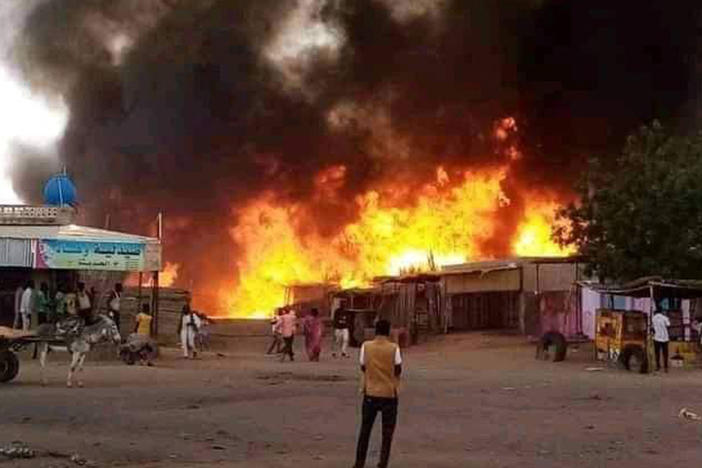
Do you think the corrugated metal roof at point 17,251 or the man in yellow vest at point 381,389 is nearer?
the man in yellow vest at point 381,389

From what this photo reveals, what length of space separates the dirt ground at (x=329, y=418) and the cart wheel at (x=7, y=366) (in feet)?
0.94

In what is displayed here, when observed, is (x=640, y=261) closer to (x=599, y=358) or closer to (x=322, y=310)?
(x=599, y=358)

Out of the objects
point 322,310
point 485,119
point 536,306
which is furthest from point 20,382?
point 485,119

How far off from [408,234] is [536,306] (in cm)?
1305

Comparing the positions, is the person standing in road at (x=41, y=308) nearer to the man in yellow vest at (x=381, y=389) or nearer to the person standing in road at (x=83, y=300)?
the person standing in road at (x=83, y=300)

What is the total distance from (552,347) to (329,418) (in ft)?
51.6

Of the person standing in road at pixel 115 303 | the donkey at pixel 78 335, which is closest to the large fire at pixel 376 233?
the person standing in road at pixel 115 303

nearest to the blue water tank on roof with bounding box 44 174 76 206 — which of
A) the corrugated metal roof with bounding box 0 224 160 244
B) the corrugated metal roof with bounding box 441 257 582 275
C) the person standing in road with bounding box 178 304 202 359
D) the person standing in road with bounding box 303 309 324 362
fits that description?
the corrugated metal roof with bounding box 0 224 160 244

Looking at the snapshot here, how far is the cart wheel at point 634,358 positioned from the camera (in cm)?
2489

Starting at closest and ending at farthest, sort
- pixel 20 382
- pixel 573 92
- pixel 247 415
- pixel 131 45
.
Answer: pixel 247 415
pixel 20 382
pixel 573 92
pixel 131 45

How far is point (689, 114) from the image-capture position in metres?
46.1

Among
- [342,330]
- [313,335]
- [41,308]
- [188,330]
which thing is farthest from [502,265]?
[41,308]

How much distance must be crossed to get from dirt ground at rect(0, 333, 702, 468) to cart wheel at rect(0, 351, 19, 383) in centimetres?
29

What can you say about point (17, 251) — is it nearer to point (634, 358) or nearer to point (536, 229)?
point (634, 358)
